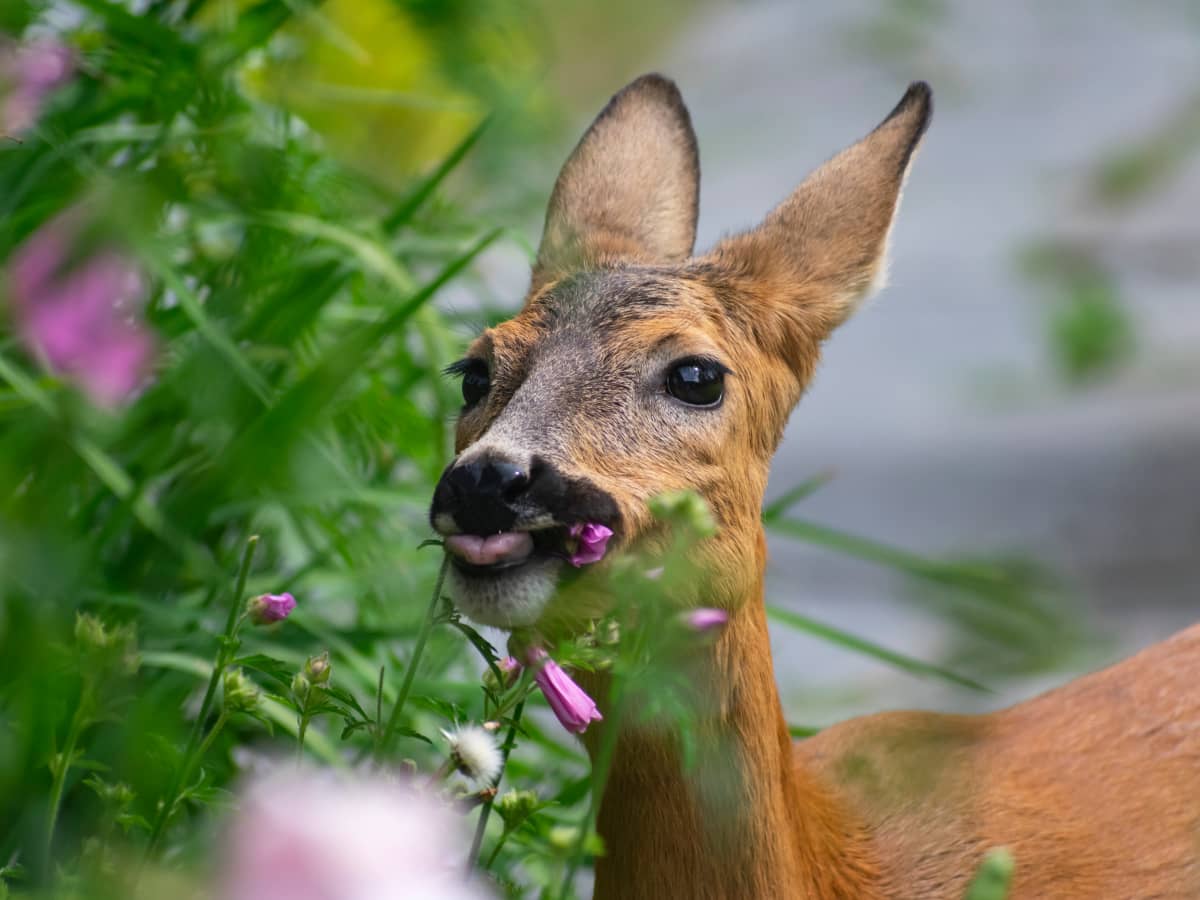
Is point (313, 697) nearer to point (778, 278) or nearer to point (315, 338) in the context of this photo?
point (778, 278)

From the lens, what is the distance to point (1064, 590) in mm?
1021

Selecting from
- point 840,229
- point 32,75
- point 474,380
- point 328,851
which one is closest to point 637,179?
point 840,229

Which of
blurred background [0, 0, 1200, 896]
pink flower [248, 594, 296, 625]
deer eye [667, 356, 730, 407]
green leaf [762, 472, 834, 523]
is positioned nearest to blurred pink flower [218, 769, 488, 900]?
blurred background [0, 0, 1200, 896]

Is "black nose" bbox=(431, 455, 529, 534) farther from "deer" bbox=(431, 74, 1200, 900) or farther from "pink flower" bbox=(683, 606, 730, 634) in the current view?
"pink flower" bbox=(683, 606, 730, 634)

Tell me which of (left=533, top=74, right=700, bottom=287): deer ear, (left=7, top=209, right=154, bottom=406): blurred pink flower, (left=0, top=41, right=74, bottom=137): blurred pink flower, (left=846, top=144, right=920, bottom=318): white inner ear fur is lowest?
(left=7, top=209, right=154, bottom=406): blurred pink flower

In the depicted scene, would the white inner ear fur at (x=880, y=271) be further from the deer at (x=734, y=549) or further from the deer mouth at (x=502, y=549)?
the deer mouth at (x=502, y=549)

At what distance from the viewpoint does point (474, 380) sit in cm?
239

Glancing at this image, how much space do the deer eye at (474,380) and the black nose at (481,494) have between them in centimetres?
51

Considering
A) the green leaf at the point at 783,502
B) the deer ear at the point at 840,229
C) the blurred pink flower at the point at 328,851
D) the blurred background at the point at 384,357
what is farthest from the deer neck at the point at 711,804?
the blurred pink flower at the point at 328,851

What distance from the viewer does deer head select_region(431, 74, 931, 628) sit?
Answer: 188cm

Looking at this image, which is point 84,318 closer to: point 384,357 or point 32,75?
point 32,75

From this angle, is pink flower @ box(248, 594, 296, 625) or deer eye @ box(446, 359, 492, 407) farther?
deer eye @ box(446, 359, 492, 407)

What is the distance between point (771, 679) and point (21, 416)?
1.43 m

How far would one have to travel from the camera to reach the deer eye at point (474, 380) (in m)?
2.37
